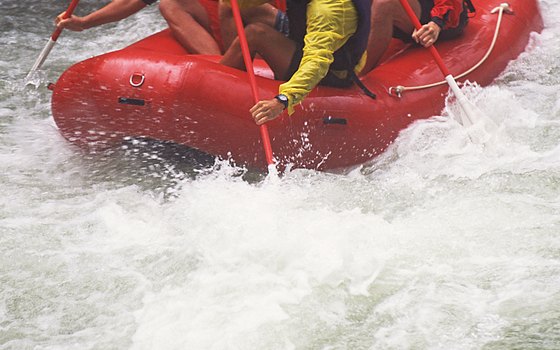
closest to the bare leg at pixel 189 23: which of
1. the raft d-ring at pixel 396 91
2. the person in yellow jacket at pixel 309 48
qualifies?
the person in yellow jacket at pixel 309 48

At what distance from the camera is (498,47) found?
15.7 feet

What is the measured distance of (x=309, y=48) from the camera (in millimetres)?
3773

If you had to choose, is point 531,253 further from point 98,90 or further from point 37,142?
point 37,142

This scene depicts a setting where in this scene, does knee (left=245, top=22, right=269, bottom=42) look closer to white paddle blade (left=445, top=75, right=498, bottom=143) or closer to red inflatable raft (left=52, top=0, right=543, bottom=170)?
red inflatable raft (left=52, top=0, right=543, bottom=170)

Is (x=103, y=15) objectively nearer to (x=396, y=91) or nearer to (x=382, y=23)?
(x=382, y=23)

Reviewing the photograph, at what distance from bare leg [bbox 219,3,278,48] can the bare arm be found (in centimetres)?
51

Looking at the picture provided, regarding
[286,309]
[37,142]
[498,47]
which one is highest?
[498,47]

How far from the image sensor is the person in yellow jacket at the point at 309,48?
3.71m

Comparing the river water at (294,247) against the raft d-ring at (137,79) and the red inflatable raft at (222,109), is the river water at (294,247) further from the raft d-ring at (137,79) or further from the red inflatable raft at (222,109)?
the raft d-ring at (137,79)

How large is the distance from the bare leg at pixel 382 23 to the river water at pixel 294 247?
0.45m

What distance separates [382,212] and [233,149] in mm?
773

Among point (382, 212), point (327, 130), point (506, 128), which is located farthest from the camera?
point (506, 128)

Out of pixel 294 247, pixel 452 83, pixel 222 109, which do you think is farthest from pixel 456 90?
pixel 294 247

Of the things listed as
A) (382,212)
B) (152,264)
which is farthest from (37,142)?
(382,212)
